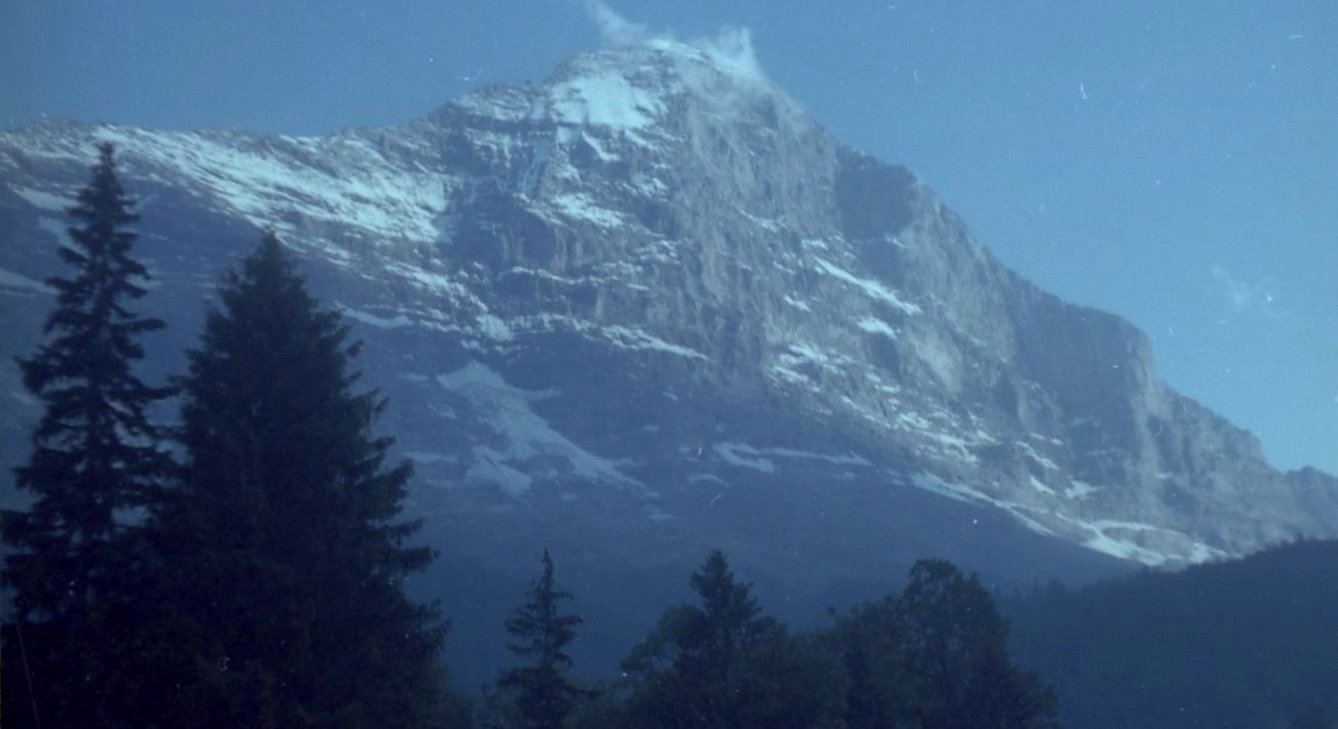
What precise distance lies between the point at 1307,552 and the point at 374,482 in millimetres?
109091

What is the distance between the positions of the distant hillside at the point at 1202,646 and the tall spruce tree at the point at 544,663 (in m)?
46.6

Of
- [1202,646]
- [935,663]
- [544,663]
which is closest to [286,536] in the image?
[544,663]

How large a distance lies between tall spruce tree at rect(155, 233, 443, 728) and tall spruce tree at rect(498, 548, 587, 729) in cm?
1364

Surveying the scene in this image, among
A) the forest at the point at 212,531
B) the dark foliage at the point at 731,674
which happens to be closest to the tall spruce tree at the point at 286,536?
the forest at the point at 212,531

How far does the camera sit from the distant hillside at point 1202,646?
8638 cm

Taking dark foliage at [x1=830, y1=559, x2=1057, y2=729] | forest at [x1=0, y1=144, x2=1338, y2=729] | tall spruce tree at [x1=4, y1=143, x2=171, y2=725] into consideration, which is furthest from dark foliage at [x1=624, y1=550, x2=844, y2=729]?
tall spruce tree at [x1=4, y1=143, x2=171, y2=725]

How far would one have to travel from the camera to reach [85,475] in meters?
24.9

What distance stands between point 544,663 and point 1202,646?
7076 centimetres

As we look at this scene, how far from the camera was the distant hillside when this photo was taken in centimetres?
8638

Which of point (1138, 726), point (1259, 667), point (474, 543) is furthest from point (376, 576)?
point (474, 543)

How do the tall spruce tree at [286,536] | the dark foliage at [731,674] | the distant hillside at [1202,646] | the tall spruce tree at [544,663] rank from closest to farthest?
the tall spruce tree at [286,536] < the dark foliage at [731,674] < the tall spruce tree at [544,663] < the distant hillside at [1202,646]

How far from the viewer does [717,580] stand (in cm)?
3947

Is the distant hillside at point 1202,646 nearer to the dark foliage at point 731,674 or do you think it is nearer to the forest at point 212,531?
the dark foliage at point 731,674

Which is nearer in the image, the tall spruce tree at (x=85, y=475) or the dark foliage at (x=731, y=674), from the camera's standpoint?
the tall spruce tree at (x=85, y=475)
